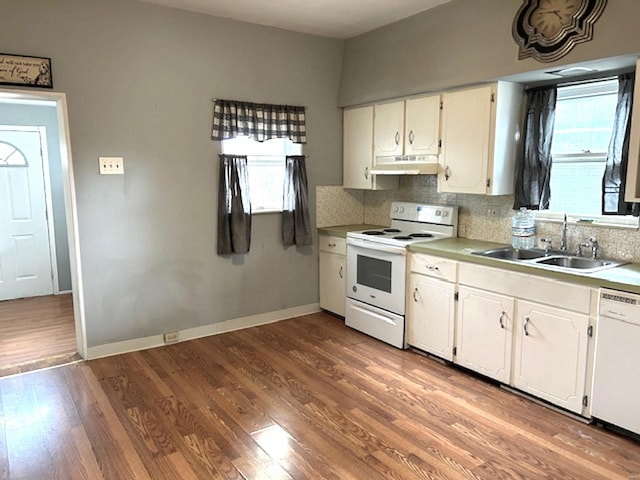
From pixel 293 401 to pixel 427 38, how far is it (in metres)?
2.82

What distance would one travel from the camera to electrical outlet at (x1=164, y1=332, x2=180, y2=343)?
12.5ft

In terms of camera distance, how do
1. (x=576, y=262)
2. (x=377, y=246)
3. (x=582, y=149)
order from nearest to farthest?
(x=576, y=262), (x=582, y=149), (x=377, y=246)

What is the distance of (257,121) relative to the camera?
158 inches

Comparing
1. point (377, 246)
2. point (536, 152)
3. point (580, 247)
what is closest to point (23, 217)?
point (377, 246)

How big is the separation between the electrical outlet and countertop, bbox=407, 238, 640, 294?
2.05 metres

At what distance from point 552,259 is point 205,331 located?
280cm

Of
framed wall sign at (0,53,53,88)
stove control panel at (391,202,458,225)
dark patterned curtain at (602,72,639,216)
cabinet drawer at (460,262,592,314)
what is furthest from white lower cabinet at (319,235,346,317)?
framed wall sign at (0,53,53,88)

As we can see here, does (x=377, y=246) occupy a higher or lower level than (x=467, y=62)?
lower

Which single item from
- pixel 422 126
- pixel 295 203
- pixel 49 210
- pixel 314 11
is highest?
pixel 314 11

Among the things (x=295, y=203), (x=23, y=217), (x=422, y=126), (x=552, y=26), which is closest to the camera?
(x=552, y=26)

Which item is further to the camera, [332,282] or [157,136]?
[332,282]

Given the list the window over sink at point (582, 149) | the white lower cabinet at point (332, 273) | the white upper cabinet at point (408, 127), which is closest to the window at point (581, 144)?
the window over sink at point (582, 149)

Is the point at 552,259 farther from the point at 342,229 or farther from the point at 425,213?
the point at 342,229

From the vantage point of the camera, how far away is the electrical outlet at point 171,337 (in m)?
3.82
